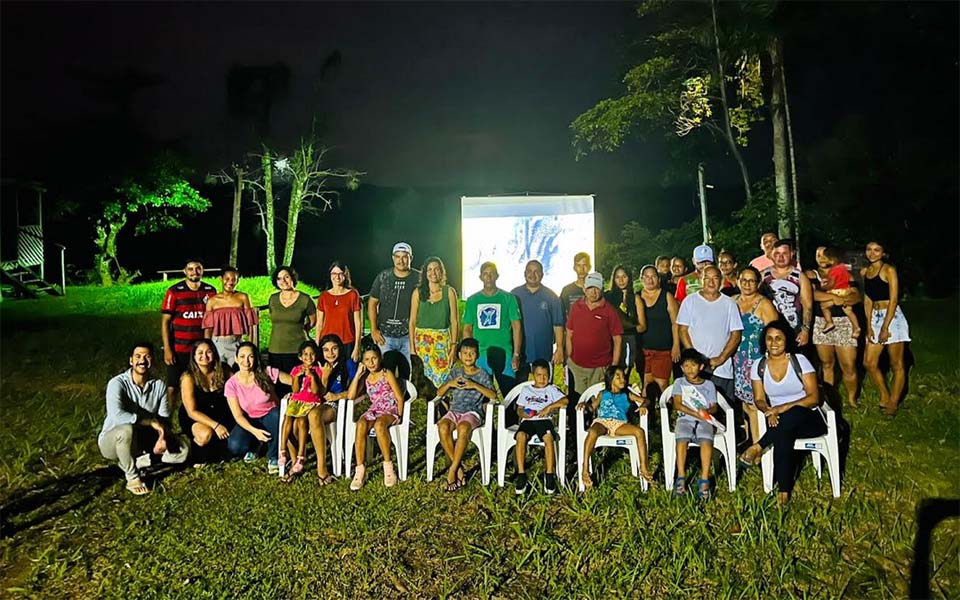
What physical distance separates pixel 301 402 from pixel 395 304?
1161mm

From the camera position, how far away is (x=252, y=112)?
22969 mm

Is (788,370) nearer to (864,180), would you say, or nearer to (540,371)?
(540,371)

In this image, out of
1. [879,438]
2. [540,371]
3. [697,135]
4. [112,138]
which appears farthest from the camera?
[112,138]

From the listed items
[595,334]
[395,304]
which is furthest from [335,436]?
[595,334]

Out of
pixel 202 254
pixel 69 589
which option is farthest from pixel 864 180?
pixel 202 254

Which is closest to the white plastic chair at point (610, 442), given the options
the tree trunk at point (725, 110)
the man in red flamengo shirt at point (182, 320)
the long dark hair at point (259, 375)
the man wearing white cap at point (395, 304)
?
the man wearing white cap at point (395, 304)

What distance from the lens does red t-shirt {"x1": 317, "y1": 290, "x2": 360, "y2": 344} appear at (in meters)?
5.61

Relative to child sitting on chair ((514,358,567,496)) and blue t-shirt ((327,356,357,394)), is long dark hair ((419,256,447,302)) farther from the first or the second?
child sitting on chair ((514,358,567,496))

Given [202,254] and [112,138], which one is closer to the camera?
[112,138]

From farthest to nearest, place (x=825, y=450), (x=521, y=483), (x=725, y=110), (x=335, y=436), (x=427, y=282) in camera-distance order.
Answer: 1. (x=725, y=110)
2. (x=427, y=282)
3. (x=335, y=436)
4. (x=521, y=483)
5. (x=825, y=450)

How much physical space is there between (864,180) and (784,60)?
3331mm

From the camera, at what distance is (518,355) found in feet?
17.5

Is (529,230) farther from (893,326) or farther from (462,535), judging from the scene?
(462,535)

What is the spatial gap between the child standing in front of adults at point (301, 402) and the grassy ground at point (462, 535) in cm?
19
